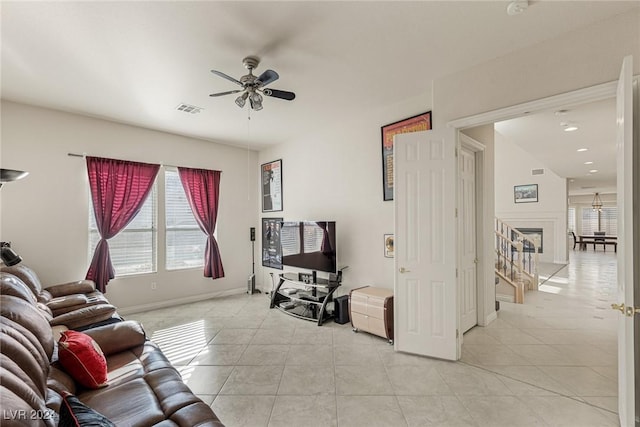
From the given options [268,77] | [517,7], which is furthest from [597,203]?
[268,77]

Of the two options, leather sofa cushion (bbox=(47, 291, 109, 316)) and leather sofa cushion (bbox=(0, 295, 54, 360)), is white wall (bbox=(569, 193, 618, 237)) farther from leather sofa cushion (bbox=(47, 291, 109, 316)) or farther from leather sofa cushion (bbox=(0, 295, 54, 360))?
leather sofa cushion (bbox=(0, 295, 54, 360))

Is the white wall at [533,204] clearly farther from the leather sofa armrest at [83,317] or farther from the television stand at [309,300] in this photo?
the leather sofa armrest at [83,317]

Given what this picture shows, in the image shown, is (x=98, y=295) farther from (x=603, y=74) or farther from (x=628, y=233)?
(x=603, y=74)

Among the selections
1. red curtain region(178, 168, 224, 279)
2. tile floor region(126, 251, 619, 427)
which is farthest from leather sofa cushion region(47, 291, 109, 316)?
red curtain region(178, 168, 224, 279)

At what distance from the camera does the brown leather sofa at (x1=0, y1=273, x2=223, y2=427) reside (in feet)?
3.47

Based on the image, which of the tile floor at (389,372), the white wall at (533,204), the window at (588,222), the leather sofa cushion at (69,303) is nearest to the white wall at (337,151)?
Answer: the tile floor at (389,372)

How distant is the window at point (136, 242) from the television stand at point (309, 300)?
7.28 feet

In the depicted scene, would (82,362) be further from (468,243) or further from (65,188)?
(468,243)

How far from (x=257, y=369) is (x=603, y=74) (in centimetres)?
383

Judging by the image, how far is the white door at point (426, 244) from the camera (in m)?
2.85

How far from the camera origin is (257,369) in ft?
9.06

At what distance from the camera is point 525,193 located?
972 cm

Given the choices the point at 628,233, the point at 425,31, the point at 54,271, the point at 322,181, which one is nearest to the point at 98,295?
the point at 54,271

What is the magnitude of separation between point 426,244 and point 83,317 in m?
3.45
